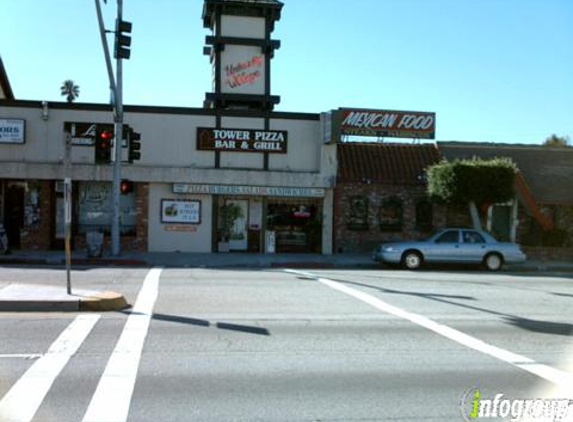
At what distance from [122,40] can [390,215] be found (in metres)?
12.3

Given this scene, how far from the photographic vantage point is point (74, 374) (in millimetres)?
6668

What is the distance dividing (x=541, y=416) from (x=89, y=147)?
21.5 m

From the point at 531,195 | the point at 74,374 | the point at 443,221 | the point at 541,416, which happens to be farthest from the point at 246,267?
the point at 541,416

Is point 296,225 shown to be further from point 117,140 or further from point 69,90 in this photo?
point 69,90

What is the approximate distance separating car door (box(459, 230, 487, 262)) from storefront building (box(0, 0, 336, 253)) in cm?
576

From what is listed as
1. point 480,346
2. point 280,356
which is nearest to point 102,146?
point 280,356

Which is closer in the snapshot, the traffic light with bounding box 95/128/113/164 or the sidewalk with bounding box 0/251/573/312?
the traffic light with bounding box 95/128/113/164

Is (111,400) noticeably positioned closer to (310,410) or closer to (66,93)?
(310,410)

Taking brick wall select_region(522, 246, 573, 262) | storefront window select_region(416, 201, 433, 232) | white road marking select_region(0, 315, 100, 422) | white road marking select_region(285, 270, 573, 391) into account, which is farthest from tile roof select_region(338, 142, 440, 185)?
white road marking select_region(0, 315, 100, 422)

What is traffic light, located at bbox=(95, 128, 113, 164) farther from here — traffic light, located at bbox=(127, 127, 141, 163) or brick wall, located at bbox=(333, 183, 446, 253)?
brick wall, located at bbox=(333, 183, 446, 253)

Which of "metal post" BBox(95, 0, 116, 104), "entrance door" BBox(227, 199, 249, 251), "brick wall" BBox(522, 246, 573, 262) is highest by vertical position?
"metal post" BBox(95, 0, 116, 104)

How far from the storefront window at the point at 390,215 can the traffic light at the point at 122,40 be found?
37.8 feet

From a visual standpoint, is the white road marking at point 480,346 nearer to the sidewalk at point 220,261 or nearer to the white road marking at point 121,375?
the white road marking at point 121,375

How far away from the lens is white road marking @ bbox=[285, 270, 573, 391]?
7.00 m
